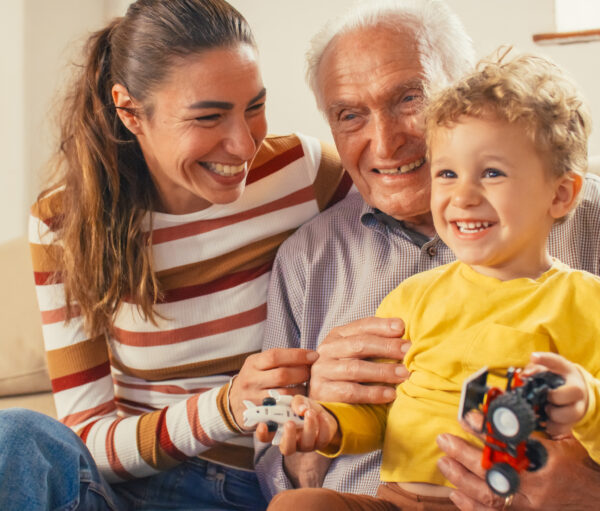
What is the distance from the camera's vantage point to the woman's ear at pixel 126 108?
5.33 feet

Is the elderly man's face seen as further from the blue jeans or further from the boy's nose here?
the blue jeans

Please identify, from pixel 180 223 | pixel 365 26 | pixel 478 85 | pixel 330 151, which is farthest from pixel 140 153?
pixel 478 85

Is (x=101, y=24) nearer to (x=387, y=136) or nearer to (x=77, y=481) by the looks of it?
(x=387, y=136)

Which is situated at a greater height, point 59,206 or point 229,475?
point 59,206

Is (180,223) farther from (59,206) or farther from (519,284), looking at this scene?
(519,284)

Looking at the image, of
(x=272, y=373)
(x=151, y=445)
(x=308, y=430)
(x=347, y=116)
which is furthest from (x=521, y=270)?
(x=151, y=445)

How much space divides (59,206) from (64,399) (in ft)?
1.42

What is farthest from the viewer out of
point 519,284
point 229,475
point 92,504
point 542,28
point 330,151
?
point 542,28

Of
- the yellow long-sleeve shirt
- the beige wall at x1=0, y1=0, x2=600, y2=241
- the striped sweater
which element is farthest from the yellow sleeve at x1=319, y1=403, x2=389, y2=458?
the beige wall at x1=0, y1=0, x2=600, y2=241

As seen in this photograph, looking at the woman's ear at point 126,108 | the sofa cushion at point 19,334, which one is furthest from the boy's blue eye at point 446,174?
the sofa cushion at point 19,334

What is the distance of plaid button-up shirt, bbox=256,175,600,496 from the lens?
1465 millimetres

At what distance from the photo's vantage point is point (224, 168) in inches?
63.7

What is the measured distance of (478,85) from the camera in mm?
1168

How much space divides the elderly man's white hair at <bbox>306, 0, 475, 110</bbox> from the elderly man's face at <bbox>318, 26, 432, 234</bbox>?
0.07 feet
